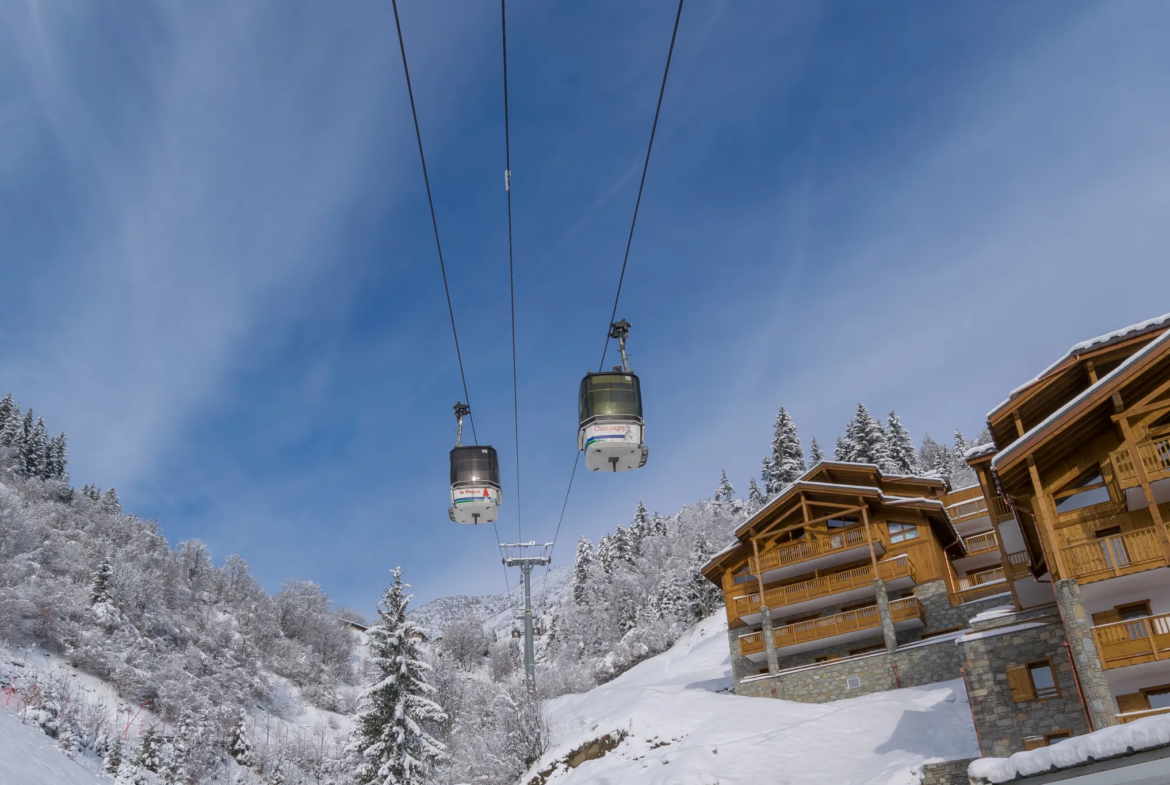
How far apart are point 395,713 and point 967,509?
2763 cm

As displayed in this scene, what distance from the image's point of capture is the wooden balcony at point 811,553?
32906 mm

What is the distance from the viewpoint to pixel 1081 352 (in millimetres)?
20906

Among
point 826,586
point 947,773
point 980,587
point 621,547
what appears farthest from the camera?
point 621,547

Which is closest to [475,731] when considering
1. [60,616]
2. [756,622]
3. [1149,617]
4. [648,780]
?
[756,622]

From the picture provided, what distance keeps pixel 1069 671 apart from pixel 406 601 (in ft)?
79.9

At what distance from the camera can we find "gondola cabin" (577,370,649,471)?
15.7m

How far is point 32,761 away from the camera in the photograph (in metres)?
26.2

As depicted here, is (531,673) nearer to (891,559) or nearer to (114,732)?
(891,559)

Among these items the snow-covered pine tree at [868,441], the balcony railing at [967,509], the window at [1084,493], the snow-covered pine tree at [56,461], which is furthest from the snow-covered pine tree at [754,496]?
the snow-covered pine tree at [56,461]

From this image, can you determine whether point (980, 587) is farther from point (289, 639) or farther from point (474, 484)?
point (289, 639)

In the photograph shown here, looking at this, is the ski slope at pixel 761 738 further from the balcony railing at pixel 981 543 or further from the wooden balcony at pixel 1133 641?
the balcony railing at pixel 981 543

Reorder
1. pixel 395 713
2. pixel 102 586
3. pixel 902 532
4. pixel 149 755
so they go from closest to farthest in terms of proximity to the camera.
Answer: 1. pixel 395 713
2. pixel 902 532
3. pixel 149 755
4. pixel 102 586

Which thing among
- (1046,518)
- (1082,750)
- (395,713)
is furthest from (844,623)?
(1082,750)

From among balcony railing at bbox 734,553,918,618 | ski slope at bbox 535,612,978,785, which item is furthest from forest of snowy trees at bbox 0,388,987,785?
balcony railing at bbox 734,553,918,618
